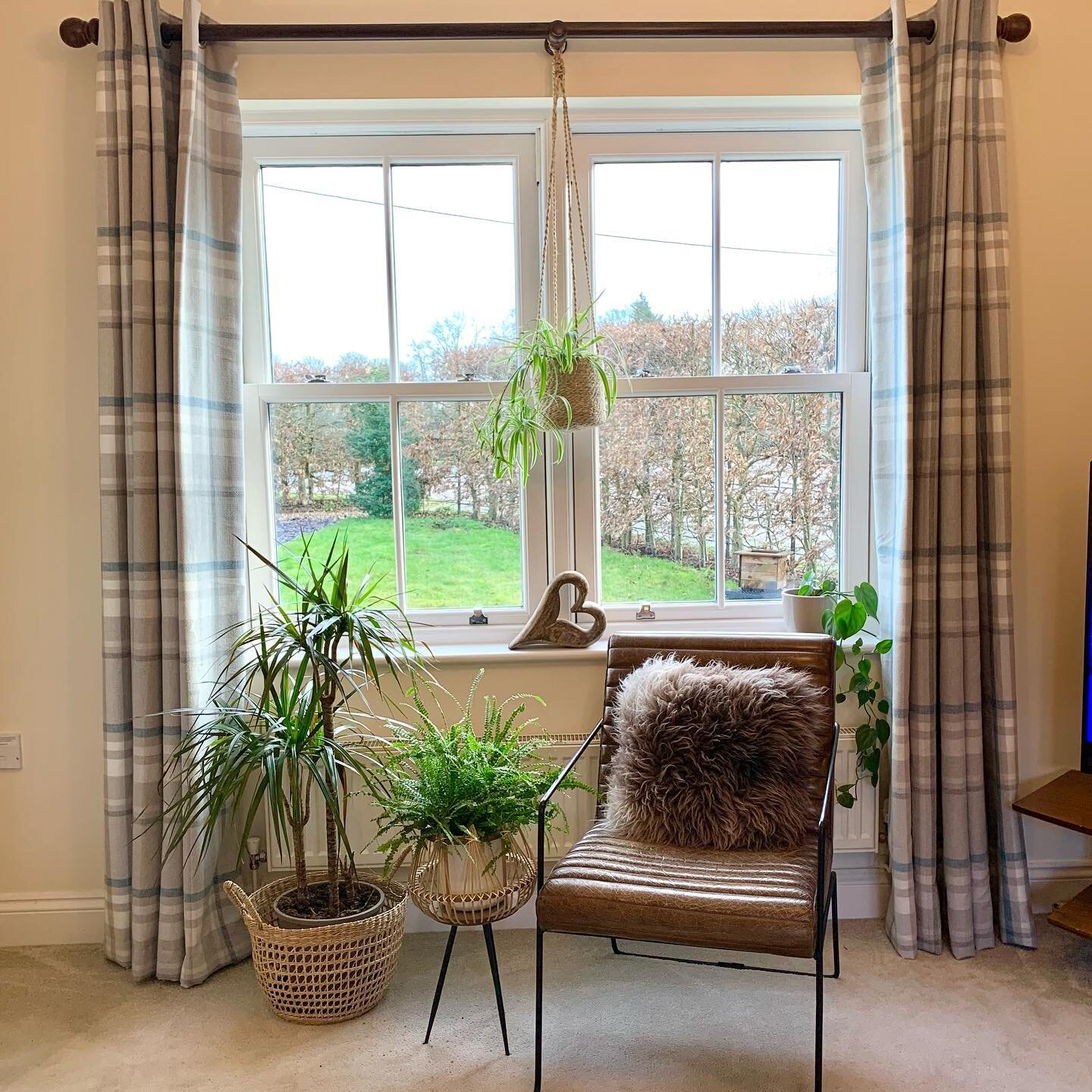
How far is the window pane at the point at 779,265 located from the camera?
2787 millimetres

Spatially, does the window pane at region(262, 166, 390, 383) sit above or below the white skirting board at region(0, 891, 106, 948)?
above

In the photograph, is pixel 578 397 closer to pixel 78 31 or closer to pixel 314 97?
pixel 314 97

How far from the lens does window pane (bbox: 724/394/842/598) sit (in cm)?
281

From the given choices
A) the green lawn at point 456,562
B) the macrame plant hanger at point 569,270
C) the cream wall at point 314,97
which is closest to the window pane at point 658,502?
the green lawn at point 456,562

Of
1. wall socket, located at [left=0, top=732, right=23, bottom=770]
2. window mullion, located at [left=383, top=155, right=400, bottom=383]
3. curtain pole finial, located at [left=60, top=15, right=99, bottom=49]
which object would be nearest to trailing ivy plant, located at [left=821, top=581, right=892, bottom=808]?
window mullion, located at [left=383, top=155, right=400, bottom=383]

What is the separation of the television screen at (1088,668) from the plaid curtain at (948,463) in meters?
0.18

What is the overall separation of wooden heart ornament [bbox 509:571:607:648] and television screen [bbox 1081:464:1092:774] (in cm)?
124

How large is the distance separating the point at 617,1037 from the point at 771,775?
26.6 inches

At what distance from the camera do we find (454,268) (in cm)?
277

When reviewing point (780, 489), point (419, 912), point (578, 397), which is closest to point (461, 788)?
point (419, 912)

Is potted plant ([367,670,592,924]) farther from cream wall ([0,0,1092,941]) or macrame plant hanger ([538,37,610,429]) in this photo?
macrame plant hanger ([538,37,610,429])

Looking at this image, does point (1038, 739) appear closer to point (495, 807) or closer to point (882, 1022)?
point (882, 1022)

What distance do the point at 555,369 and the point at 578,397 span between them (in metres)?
A: 0.10

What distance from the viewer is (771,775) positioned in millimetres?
2150
